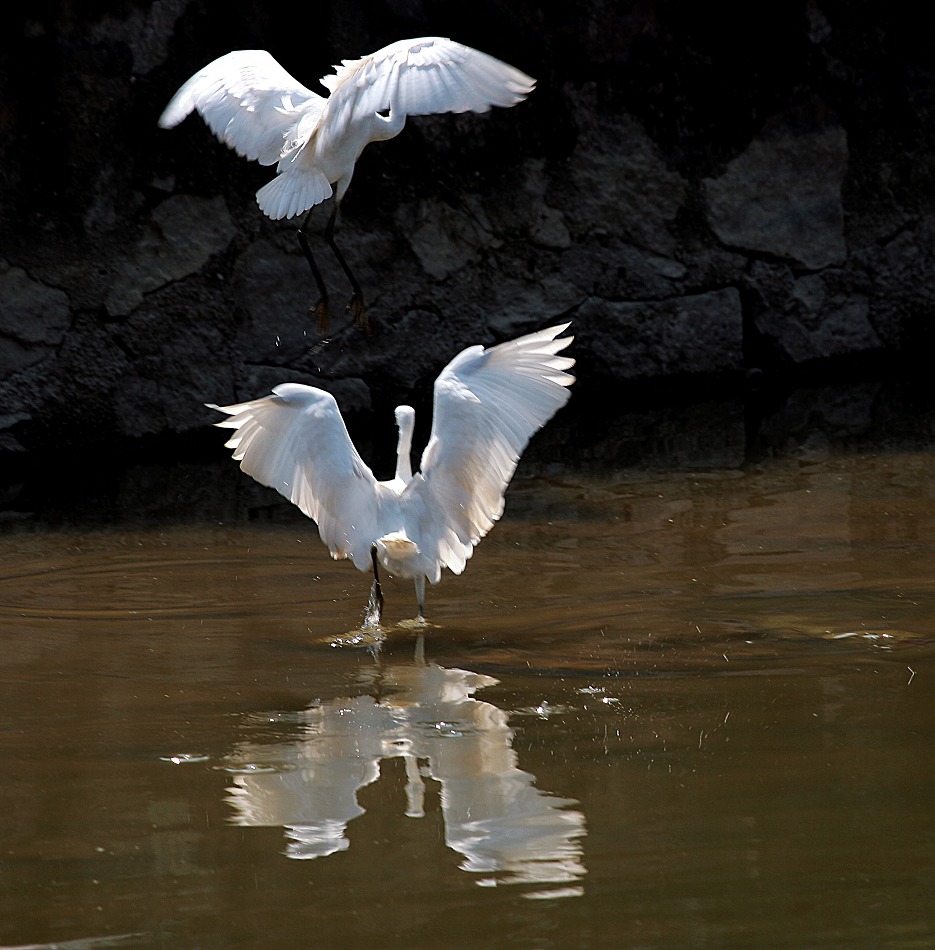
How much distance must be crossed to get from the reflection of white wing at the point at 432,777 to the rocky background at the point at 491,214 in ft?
10.3

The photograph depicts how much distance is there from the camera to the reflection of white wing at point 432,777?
233 centimetres

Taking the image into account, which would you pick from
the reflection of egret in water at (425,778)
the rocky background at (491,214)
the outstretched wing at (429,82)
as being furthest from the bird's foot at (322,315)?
the reflection of egret in water at (425,778)

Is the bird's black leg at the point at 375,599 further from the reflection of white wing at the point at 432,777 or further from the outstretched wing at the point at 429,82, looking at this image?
the outstretched wing at the point at 429,82

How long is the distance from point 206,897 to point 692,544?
2530 mm

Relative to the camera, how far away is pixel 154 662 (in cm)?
349

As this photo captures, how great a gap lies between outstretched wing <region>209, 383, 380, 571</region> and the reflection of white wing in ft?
2.08

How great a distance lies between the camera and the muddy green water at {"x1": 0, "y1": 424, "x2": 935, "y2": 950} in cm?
213

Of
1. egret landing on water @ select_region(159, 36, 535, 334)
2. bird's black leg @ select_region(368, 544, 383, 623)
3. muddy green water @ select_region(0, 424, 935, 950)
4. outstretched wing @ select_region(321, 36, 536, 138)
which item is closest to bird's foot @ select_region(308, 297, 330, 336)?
egret landing on water @ select_region(159, 36, 535, 334)

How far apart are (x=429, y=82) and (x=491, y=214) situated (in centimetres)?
286

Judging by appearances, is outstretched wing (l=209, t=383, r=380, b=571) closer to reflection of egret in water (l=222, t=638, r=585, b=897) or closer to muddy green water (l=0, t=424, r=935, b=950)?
muddy green water (l=0, t=424, r=935, b=950)

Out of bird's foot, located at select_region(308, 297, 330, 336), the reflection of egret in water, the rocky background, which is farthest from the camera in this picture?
the rocky background

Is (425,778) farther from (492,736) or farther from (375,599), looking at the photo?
(375,599)

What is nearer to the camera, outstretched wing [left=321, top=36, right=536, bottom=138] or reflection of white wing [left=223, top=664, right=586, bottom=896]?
reflection of white wing [left=223, top=664, right=586, bottom=896]

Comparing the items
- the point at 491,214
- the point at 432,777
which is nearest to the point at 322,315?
the point at 491,214
